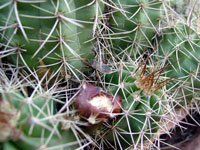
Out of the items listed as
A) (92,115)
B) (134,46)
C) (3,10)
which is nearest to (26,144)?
(92,115)

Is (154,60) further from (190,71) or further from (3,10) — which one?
(3,10)

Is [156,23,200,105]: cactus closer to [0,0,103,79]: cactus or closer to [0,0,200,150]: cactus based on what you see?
[0,0,200,150]: cactus

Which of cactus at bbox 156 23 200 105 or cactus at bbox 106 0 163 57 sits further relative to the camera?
cactus at bbox 156 23 200 105

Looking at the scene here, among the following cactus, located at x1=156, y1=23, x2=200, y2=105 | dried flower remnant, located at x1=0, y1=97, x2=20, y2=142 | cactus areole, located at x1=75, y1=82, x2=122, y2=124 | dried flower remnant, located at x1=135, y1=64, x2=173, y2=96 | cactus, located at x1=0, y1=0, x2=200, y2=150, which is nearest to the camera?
dried flower remnant, located at x1=0, y1=97, x2=20, y2=142

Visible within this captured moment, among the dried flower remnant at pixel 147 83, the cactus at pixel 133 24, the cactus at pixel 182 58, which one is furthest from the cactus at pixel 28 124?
the cactus at pixel 182 58

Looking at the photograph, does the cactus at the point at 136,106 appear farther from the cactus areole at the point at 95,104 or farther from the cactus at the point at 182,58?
the cactus at the point at 182,58

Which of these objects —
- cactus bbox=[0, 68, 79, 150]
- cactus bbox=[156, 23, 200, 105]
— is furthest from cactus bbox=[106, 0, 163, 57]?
cactus bbox=[0, 68, 79, 150]
